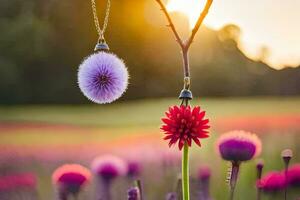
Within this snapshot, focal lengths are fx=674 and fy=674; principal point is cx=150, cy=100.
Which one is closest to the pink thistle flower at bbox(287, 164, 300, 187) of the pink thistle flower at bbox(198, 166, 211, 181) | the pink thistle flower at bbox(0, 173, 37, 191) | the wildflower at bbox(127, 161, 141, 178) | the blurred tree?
the pink thistle flower at bbox(198, 166, 211, 181)

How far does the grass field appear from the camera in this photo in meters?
1.21

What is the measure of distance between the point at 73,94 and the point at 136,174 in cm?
200

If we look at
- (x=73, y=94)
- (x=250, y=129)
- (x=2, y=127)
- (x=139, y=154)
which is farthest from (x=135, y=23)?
(x=139, y=154)

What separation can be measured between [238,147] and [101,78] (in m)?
0.19

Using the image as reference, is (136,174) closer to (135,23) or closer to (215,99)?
(215,99)

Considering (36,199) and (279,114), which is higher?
(279,114)

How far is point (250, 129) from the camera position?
58.1 inches

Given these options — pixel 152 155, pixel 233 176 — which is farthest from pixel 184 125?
pixel 152 155

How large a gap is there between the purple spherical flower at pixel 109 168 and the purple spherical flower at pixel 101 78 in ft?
0.42

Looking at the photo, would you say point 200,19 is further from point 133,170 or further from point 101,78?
point 133,170

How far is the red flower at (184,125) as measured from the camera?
0.67 metres

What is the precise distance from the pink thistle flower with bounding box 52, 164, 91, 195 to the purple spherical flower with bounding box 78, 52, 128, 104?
92 mm

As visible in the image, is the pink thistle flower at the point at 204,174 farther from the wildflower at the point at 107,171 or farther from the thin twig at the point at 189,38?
the thin twig at the point at 189,38

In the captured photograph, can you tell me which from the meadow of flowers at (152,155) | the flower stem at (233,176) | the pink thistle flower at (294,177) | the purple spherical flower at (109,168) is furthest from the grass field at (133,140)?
the flower stem at (233,176)
